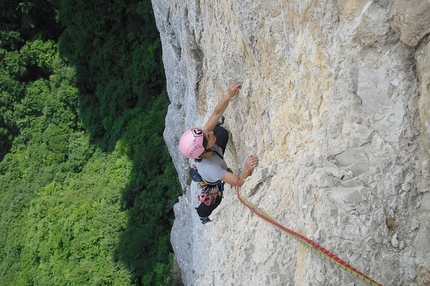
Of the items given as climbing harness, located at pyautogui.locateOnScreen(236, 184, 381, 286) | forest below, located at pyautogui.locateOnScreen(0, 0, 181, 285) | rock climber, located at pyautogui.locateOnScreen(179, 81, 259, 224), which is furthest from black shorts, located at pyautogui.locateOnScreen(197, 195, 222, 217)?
forest below, located at pyautogui.locateOnScreen(0, 0, 181, 285)

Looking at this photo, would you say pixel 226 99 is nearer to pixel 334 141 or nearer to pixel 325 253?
pixel 334 141

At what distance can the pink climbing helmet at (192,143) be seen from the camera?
3.60m

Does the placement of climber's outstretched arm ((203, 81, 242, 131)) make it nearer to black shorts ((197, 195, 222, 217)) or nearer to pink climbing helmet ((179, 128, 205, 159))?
pink climbing helmet ((179, 128, 205, 159))

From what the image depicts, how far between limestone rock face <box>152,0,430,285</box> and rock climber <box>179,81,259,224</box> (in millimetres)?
141

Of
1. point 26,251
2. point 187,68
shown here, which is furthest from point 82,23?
point 187,68

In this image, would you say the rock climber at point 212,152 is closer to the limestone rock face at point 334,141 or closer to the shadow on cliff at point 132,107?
the limestone rock face at point 334,141

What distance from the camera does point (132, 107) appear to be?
1331 cm

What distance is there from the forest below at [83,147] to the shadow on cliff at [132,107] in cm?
3

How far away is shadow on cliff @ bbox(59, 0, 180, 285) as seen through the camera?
1074 centimetres

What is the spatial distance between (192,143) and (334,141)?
1330 millimetres

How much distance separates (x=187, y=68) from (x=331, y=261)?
4.11 meters

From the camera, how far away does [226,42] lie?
4363 millimetres

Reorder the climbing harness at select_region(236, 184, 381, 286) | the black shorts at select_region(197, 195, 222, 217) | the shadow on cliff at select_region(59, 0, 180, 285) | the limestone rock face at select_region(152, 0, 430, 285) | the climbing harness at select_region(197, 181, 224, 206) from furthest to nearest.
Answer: the shadow on cliff at select_region(59, 0, 180, 285) < the black shorts at select_region(197, 195, 222, 217) < the climbing harness at select_region(197, 181, 224, 206) < the limestone rock face at select_region(152, 0, 430, 285) < the climbing harness at select_region(236, 184, 381, 286)

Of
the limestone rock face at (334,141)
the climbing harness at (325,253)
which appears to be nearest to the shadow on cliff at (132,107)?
the limestone rock face at (334,141)
